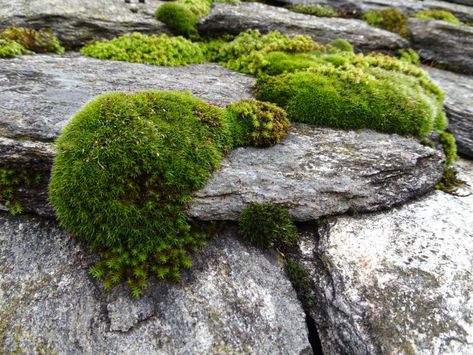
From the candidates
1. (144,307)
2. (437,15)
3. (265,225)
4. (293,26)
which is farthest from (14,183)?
(437,15)

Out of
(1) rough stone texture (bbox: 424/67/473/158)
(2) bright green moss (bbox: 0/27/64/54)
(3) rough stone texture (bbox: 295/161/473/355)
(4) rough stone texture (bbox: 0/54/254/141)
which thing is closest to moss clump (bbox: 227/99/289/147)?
(4) rough stone texture (bbox: 0/54/254/141)

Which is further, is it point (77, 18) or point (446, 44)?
point (446, 44)

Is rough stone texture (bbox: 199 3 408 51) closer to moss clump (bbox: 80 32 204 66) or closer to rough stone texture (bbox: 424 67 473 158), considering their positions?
moss clump (bbox: 80 32 204 66)

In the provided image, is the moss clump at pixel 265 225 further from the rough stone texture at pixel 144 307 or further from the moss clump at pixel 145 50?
the moss clump at pixel 145 50

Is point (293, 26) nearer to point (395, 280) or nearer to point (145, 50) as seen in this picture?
point (145, 50)

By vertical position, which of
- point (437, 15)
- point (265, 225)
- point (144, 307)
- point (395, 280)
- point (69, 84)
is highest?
point (437, 15)

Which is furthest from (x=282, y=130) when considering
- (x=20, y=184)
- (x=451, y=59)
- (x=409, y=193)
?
(x=451, y=59)

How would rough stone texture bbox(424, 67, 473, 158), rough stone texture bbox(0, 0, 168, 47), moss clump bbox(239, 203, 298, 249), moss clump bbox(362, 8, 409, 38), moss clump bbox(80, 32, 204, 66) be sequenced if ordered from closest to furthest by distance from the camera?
moss clump bbox(239, 203, 298, 249) → rough stone texture bbox(424, 67, 473, 158) → moss clump bbox(80, 32, 204, 66) → rough stone texture bbox(0, 0, 168, 47) → moss clump bbox(362, 8, 409, 38)
